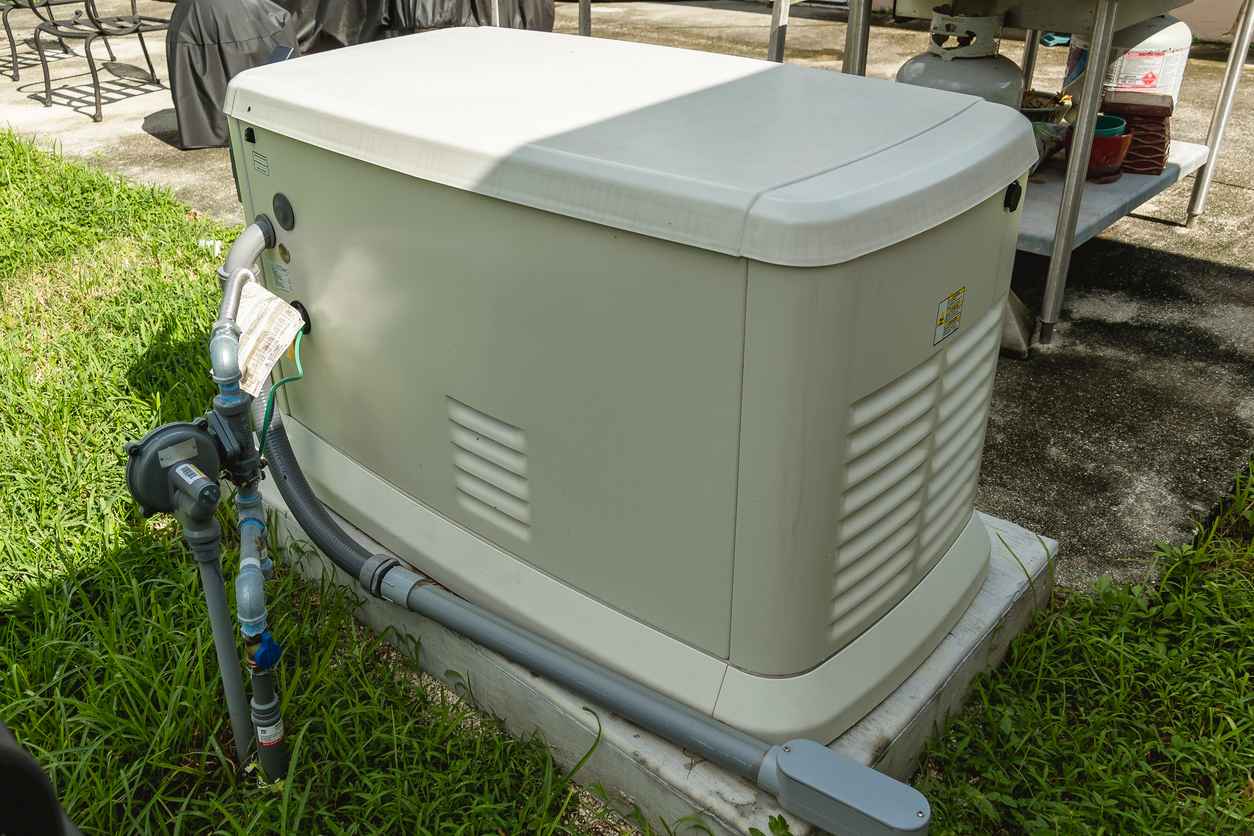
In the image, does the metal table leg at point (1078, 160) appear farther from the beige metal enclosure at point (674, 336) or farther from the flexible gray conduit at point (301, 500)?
the flexible gray conduit at point (301, 500)

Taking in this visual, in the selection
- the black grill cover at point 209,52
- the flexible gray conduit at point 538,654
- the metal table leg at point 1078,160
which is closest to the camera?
the flexible gray conduit at point 538,654

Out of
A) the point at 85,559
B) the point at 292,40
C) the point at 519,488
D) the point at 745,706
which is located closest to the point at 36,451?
the point at 85,559

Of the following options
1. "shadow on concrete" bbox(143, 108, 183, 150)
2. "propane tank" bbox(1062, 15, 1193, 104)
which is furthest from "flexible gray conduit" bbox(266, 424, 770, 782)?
"shadow on concrete" bbox(143, 108, 183, 150)

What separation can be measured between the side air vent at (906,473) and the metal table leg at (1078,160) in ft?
4.45

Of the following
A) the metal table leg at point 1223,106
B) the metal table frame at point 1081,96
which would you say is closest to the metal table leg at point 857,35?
the metal table frame at point 1081,96

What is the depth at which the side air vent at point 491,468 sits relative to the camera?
1.46 metres

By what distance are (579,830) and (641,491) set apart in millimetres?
529

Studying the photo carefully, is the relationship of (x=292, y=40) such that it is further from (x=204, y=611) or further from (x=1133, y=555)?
(x=1133, y=555)

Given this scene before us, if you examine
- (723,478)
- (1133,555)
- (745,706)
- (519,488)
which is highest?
(723,478)

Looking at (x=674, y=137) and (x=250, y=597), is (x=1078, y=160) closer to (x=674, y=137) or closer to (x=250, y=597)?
(x=674, y=137)

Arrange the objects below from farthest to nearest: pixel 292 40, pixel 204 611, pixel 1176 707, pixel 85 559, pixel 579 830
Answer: pixel 292 40 < pixel 85 559 < pixel 204 611 < pixel 1176 707 < pixel 579 830

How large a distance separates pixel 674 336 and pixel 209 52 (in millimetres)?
4119

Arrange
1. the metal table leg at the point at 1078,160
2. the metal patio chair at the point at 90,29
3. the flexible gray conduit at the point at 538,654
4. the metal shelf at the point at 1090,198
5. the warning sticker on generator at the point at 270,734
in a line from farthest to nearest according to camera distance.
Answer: the metal patio chair at the point at 90,29 → the metal shelf at the point at 1090,198 → the metal table leg at the point at 1078,160 → the warning sticker on generator at the point at 270,734 → the flexible gray conduit at the point at 538,654

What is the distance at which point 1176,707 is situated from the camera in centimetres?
167
